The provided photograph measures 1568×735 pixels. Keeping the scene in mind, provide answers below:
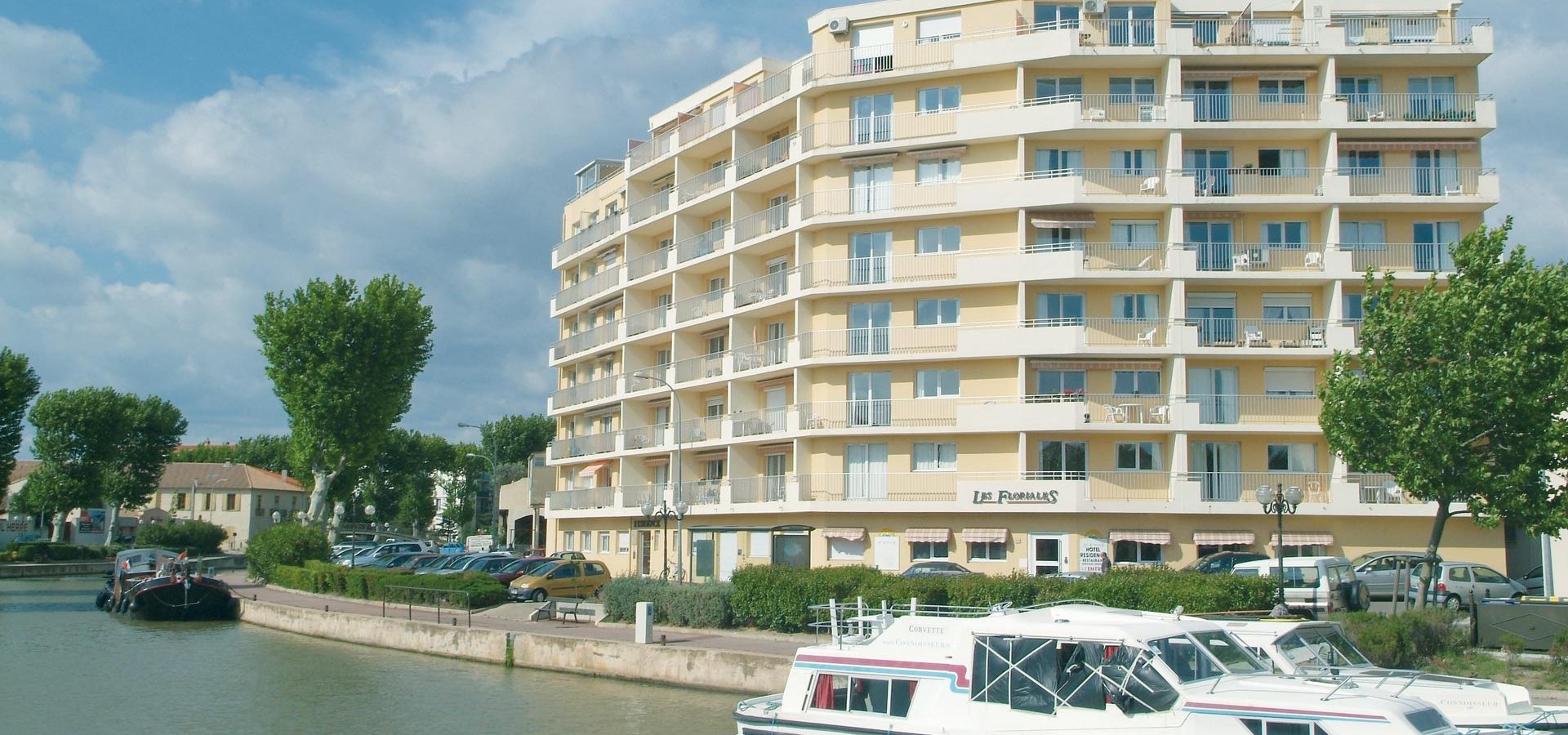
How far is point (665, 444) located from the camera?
5581cm

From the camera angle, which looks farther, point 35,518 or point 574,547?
point 35,518

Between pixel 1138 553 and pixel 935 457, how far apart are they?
7809 mm

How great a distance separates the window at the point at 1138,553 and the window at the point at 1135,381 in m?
5.35

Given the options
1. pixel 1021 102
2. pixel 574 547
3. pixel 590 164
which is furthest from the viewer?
pixel 590 164

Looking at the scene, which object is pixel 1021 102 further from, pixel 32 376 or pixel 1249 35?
pixel 32 376

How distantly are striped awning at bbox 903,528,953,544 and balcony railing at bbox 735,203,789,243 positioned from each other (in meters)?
13.3

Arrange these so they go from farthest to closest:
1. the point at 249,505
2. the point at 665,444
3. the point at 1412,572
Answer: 1. the point at 249,505
2. the point at 665,444
3. the point at 1412,572

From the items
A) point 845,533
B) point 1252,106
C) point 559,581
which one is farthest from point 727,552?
point 1252,106

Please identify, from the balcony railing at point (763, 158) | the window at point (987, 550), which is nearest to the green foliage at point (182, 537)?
the balcony railing at point (763, 158)

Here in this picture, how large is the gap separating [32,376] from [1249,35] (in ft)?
226

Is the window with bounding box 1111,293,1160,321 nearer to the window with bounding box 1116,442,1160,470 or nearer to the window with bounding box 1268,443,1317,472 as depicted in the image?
the window with bounding box 1116,442,1160,470

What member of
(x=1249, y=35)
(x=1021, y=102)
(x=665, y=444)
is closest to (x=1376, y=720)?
(x=1021, y=102)

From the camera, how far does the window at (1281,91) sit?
149 ft

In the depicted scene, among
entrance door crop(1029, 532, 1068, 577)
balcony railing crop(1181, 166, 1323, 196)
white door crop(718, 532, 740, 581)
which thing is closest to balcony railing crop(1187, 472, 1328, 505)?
entrance door crop(1029, 532, 1068, 577)
